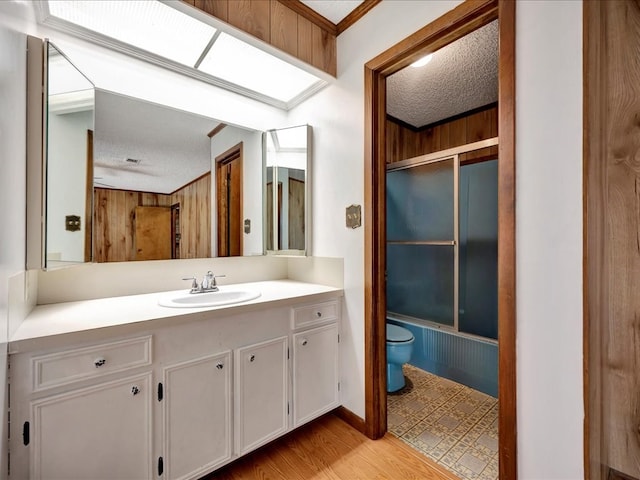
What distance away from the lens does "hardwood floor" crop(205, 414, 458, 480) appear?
135 centimetres

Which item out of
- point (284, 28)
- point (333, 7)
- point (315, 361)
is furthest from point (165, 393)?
point (333, 7)

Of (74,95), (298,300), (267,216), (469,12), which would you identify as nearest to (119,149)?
(74,95)

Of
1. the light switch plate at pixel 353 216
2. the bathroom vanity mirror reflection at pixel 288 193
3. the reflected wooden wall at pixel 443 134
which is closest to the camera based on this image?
the light switch plate at pixel 353 216

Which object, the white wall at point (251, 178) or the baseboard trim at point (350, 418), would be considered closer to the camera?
the baseboard trim at point (350, 418)

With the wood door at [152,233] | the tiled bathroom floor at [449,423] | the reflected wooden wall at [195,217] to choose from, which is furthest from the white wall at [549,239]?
the wood door at [152,233]

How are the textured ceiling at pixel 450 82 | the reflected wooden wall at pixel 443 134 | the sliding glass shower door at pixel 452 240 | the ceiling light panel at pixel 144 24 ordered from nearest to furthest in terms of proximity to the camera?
the ceiling light panel at pixel 144 24 < the textured ceiling at pixel 450 82 < the sliding glass shower door at pixel 452 240 < the reflected wooden wall at pixel 443 134

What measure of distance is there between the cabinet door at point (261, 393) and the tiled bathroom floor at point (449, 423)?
72 centimetres

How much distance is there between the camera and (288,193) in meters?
2.02

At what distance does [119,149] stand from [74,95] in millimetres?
296

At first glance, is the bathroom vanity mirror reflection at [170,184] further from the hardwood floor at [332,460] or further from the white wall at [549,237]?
the white wall at [549,237]

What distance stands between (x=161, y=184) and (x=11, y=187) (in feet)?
2.51

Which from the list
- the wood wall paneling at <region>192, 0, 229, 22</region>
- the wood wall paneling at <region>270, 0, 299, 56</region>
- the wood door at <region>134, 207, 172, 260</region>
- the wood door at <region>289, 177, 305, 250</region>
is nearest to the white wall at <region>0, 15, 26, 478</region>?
the wood door at <region>134, 207, 172, 260</region>

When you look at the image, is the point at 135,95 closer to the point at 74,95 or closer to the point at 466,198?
the point at 74,95

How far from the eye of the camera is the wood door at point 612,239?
0.82 m
